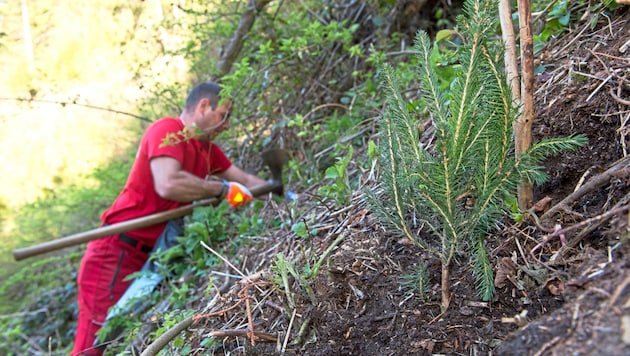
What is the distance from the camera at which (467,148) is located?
1.23m

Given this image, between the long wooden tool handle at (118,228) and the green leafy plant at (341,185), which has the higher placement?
the green leafy plant at (341,185)

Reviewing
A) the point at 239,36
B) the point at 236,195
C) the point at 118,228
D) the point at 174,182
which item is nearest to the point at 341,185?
the point at 236,195

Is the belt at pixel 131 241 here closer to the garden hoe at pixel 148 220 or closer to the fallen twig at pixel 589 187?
the garden hoe at pixel 148 220

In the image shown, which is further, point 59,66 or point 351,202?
point 59,66

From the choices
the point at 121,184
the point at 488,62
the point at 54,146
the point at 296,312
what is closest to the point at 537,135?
the point at 488,62

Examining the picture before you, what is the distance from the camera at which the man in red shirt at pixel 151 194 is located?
3.86 meters

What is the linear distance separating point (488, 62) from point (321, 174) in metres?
2.12

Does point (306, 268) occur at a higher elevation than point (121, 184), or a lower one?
higher

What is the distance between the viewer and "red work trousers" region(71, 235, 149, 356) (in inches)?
146

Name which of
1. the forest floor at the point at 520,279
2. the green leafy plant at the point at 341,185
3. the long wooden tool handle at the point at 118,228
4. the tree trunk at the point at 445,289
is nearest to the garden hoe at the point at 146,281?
the long wooden tool handle at the point at 118,228

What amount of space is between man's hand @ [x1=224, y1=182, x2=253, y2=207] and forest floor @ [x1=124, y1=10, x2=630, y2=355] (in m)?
1.85

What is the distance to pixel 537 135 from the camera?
1681 millimetres

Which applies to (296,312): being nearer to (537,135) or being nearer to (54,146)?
(537,135)

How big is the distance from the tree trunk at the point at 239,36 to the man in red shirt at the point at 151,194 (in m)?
0.45
